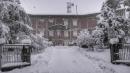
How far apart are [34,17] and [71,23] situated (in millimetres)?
8585

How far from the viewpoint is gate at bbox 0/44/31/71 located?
41.6 feet

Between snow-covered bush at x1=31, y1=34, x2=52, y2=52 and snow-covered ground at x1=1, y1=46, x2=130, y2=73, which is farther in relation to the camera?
snow-covered bush at x1=31, y1=34, x2=52, y2=52

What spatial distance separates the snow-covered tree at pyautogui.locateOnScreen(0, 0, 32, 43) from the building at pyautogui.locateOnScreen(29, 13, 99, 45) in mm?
40069

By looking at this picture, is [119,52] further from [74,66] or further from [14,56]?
[14,56]

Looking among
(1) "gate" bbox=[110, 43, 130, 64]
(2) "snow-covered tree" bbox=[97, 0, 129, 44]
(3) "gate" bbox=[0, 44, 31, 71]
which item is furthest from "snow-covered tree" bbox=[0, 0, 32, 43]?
(2) "snow-covered tree" bbox=[97, 0, 129, 44]

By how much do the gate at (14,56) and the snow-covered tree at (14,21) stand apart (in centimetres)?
118

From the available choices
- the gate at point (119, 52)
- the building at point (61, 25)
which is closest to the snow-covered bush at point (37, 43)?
the gate at point (119, 52)

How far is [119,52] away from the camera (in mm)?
14891

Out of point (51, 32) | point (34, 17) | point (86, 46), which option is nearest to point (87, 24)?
point (51, 32)

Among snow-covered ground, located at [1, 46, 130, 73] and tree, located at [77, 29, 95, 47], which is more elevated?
tree, located at [77, 29, 95, 47]

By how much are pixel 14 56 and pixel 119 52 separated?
6.12m

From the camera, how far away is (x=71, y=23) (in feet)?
190

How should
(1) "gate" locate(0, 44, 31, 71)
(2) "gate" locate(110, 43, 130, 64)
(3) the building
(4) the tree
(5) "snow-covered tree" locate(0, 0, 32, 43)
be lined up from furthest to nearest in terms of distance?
(3) the building → (4) the tree → (2) "gate" locate(110, 43, 130, 64) → (5) "snow-covered tree" locate(0, 0, 32, 43) → (1) "gate" locate(0, 44, 31, 71)

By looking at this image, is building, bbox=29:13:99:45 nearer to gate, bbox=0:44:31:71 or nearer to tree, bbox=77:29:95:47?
tree, bbox=77:29:95:47
